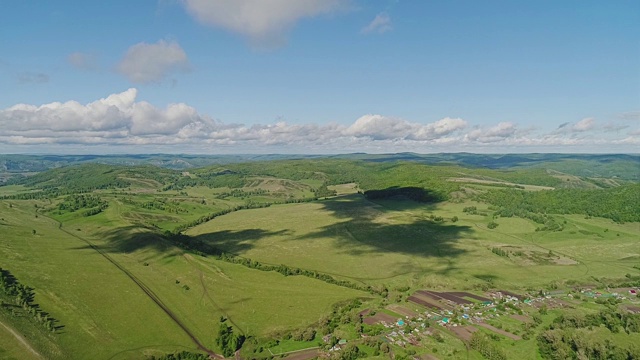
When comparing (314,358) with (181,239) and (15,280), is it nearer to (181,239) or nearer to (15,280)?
(15,280)

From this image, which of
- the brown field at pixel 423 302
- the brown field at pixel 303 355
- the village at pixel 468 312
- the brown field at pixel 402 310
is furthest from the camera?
the brown field at pixel 423 302

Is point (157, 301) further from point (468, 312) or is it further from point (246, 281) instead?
point (468, 312)

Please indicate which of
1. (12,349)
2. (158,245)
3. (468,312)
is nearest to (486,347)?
(468,312)

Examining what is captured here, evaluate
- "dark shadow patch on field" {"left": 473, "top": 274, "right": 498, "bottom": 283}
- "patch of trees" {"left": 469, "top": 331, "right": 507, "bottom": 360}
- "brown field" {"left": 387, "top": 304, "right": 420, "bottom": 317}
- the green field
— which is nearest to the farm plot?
the green field

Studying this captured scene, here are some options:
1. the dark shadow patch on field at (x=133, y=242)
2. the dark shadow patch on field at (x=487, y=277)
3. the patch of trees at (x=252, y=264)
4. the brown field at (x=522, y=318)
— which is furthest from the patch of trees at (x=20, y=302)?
the dark shadow patch on field at (x=487, y=277)

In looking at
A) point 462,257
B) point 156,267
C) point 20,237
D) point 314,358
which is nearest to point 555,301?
point 462,257

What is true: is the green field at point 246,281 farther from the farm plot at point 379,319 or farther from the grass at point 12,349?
the farm plot at point 379,319
